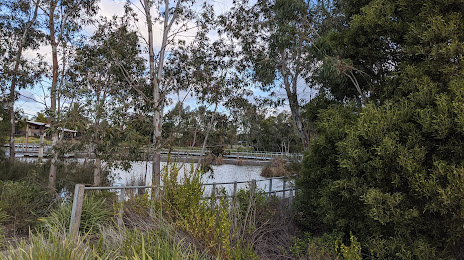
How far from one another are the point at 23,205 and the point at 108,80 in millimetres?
5204

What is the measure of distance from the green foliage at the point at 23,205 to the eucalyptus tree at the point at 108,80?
5.13 feet

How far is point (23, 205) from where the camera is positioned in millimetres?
6203

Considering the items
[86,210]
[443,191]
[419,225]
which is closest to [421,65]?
[443,191]

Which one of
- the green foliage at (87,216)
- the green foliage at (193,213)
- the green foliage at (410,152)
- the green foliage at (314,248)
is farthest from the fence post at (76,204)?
the green foliage at (410,152)

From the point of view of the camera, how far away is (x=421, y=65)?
4.77 m

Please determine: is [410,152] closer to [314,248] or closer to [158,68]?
[314,248]

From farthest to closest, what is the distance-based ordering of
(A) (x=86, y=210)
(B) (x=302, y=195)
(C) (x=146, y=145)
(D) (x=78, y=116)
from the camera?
1. (C) (x=146, y=145)
2. (D) (x=78, y=116)
3. (B) (x=302, y=195)
4. (A) (x=86, y=210)

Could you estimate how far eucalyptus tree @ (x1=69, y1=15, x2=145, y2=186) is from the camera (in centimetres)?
766

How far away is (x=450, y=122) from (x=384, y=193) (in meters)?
1.22

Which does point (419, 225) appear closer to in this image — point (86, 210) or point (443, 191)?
point (443, 191)

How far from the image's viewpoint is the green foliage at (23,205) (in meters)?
5.94

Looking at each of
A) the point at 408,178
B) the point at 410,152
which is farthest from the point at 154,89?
the point at 408,178

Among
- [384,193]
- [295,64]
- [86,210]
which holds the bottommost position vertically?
[86,210]

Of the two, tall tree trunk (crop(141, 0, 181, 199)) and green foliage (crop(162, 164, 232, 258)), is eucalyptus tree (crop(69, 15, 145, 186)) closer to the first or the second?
tall tree trunk (crop(141, 0, 181, 199))
